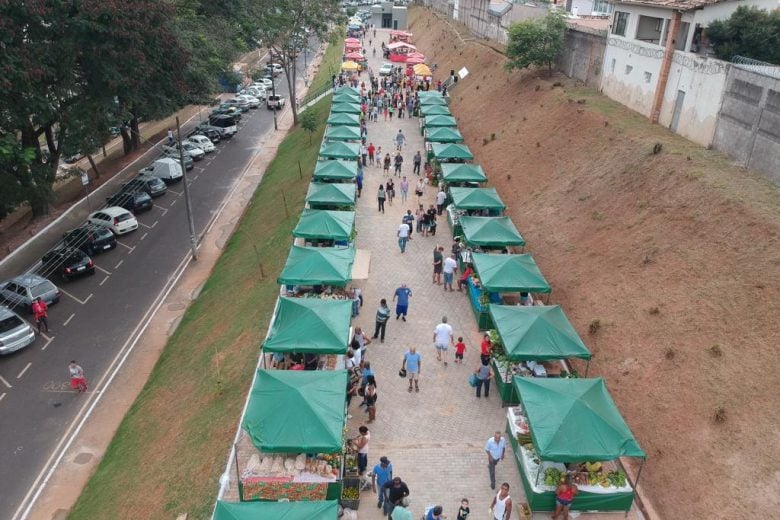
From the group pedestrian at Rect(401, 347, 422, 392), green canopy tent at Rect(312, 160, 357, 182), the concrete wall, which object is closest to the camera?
pedestrian at Rect(401, 347, 422, 392)

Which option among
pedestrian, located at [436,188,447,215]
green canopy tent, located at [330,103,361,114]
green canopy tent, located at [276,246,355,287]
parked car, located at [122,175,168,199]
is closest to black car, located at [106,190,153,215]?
parked car, located at [122,175,168,199]

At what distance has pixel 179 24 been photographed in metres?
42.2

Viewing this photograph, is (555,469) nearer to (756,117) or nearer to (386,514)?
(386,514)

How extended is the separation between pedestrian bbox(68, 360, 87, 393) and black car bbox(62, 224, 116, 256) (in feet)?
37.2

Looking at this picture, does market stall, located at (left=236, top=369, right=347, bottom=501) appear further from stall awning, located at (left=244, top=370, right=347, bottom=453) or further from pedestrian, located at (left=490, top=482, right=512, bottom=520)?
pedestrian, located at (left=490, top=482, right=512, bottom=520)

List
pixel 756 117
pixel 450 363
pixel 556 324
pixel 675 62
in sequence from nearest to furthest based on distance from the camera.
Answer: pixel 556 324
pixel 450 363
pixel 756 117
pixel 675 62

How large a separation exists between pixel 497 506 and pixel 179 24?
4072 cm

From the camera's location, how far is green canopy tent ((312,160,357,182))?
93.4ft

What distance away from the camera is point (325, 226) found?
2275 cm

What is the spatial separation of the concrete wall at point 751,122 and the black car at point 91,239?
28.9 metres

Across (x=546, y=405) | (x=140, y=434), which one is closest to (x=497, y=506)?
(x=546, y=405)

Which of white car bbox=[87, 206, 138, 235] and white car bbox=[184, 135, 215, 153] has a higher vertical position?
white car bbox=[184, 135, 215, 153]

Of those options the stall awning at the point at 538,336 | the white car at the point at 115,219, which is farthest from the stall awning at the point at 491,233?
the white car at the point at 115,219

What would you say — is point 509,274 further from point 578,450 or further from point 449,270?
point 578,450
